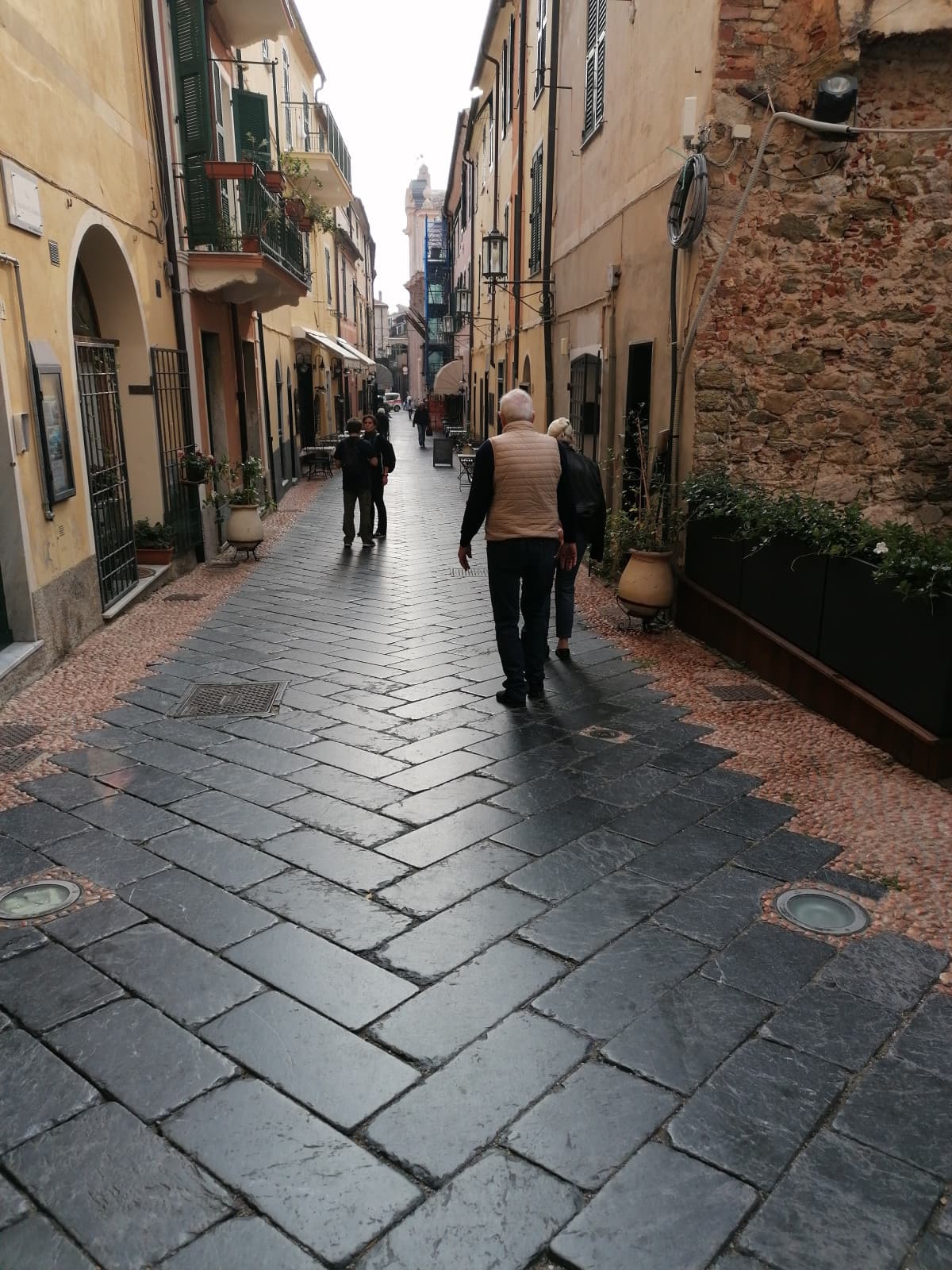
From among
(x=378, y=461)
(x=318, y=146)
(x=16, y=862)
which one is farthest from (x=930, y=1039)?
(x=318, y=146)

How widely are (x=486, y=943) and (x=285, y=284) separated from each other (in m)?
10.8

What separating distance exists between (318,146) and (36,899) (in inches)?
953

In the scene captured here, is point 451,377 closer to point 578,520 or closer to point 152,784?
point 578,520

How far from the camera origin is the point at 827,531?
511 centimetres

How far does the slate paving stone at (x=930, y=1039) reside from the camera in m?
2.42

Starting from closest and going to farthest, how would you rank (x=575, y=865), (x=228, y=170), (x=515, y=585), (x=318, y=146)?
(x=575, y=865), (x=515, y=585), (x=228, y=170), (x=318, y=146)

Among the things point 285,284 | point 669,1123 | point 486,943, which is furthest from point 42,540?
point 285,284

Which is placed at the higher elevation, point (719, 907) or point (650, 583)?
point (650, 583)

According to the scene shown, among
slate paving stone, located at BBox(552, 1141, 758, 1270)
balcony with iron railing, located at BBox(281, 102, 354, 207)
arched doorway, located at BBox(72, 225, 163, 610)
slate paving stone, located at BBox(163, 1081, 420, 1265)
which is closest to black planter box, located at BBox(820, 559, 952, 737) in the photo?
slate paving stone, located at BBox(552, 1141, 758, 1270)

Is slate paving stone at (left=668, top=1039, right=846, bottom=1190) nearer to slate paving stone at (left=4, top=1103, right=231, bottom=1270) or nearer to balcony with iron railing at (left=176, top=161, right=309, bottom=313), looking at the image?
slate paving stone at (left=4, top=1103, right=231, bottom=1270)

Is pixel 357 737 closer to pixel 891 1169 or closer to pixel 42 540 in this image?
pixel 42 540

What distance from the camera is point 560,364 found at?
12.9m

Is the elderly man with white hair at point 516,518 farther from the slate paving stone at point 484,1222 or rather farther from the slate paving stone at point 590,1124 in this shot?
the slate paving stone at point 484,1222

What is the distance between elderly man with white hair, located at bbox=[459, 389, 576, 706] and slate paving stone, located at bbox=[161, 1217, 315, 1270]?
351cm
